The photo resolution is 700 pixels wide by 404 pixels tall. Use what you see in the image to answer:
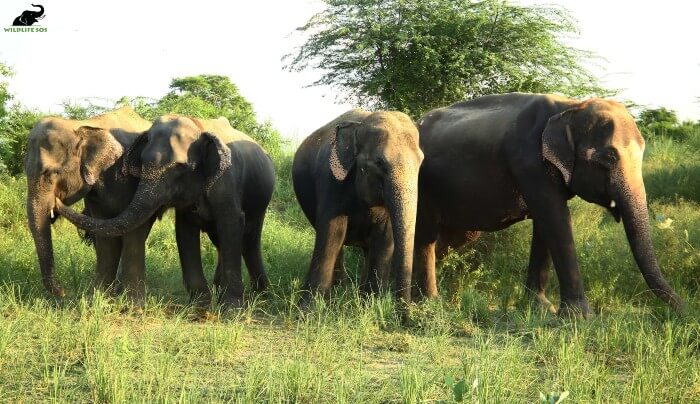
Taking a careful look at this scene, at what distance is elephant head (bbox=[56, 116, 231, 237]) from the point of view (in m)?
7.30

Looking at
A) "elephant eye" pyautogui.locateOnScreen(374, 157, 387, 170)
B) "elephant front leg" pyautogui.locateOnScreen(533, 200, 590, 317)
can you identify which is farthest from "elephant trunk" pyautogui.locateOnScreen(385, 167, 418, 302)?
"elephant front leg" pyautogui.locateOnScreen(533, 200, 590, 317)

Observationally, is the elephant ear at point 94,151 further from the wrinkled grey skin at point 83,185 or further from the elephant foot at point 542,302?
the elephant foot at point 542,302

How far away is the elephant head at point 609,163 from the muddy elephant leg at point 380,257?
5.07 ft

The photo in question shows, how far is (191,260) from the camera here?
313 inches

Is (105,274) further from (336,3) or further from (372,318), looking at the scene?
(336,3)

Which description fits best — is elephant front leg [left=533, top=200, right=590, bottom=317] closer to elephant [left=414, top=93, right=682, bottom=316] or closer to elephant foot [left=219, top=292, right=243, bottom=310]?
elephant [left=414, top=93, right=682, bottom=316]

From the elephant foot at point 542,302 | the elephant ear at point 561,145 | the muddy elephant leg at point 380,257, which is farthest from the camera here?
the elephant foot at point 542,302

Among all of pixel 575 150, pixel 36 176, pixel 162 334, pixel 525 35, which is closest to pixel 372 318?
pixel 162 334

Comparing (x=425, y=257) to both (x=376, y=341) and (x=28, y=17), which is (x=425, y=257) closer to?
(x=376, y=341)

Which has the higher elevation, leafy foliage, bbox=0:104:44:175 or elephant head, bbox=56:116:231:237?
elephant head, bbox=56:116:231:237

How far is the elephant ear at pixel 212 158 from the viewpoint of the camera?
760cm

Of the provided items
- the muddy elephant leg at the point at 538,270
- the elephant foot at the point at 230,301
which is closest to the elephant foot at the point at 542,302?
the muddy elephant leg at the point at 538,270

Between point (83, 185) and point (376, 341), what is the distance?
3.04 metres

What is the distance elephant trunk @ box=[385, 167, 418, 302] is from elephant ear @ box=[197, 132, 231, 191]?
1.52 m
